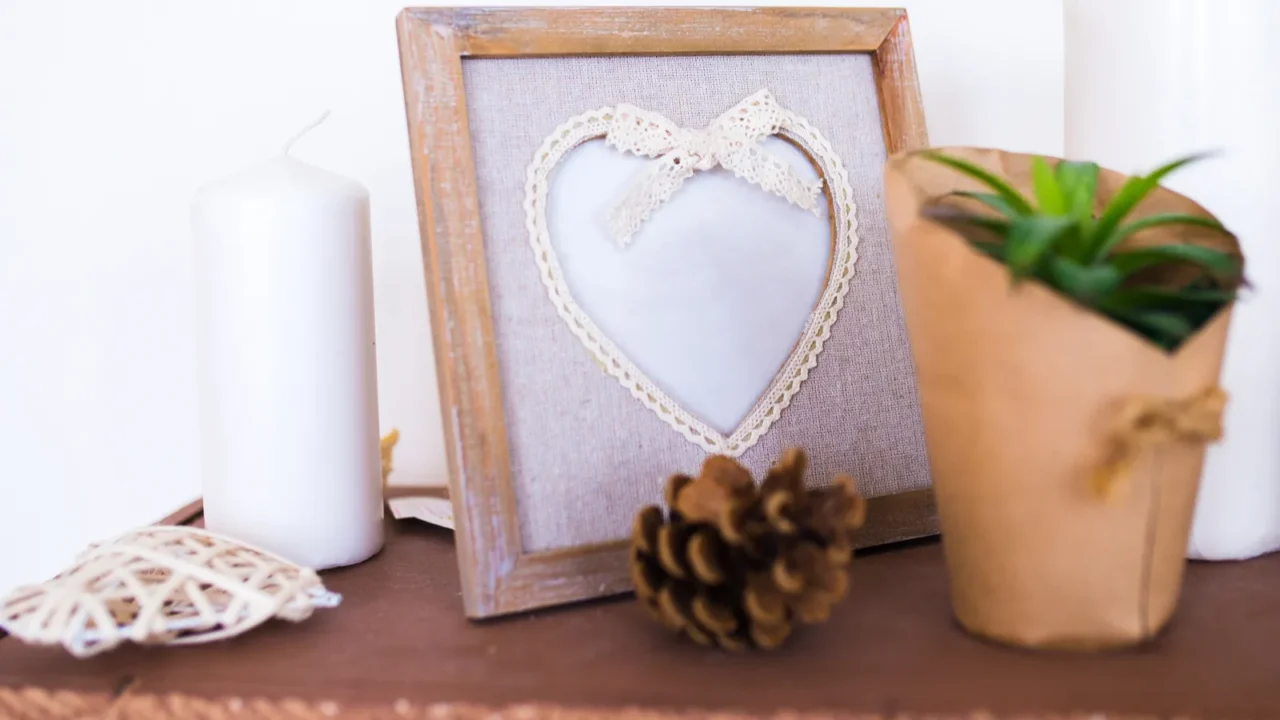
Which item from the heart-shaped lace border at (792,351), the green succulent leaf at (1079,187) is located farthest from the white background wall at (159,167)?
the green succulent leaf at (1079,187)

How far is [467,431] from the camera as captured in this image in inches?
17.5

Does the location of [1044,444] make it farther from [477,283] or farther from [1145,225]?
[477,283]

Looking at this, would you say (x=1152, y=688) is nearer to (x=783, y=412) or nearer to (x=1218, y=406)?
(x=1218, y=406)

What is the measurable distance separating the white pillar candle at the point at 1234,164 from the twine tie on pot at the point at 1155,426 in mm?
164

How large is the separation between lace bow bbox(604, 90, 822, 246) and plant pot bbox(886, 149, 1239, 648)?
0.13m

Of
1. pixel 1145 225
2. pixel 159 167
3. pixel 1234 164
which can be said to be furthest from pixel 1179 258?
pixel 159 167

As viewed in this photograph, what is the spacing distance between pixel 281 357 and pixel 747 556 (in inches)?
11.2

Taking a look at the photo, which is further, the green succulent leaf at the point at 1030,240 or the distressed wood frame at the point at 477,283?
the distressed wood frame at the point at 477,283

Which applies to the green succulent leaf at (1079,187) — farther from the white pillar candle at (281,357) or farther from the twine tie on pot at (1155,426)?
the white pillar candle at (281,357)

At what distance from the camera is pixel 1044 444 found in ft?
1.18

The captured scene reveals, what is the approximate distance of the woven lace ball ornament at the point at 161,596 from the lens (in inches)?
15.1

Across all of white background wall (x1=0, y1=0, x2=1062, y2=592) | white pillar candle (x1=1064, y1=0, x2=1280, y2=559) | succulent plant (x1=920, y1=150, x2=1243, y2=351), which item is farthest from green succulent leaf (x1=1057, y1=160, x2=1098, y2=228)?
white background wall (x1=0, y1=0, x2=1062, y2=592)

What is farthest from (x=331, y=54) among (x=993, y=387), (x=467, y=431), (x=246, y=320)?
(x=993, y=387)

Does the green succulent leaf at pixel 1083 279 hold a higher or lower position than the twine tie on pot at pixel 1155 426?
higher
